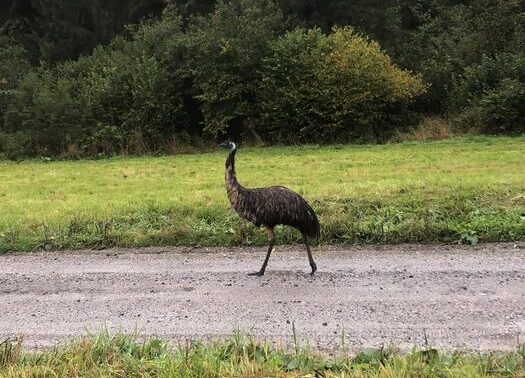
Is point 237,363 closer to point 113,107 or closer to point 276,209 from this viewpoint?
point 276,209

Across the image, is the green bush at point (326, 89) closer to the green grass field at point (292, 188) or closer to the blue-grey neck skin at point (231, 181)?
the green grass field at point (292, 188)

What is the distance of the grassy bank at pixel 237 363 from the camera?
4555 mm

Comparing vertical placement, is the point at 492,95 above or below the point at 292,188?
above

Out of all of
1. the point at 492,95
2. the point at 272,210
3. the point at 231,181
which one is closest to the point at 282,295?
the point at 272,210

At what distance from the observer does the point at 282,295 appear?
26.0 feet

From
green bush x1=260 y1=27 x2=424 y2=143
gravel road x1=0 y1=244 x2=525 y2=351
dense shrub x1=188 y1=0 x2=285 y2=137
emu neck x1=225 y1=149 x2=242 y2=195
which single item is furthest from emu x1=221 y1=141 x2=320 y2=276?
dense shrub x1=188 y1=0 x2=285 y2=137

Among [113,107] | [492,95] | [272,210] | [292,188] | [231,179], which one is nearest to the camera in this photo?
[272,210]

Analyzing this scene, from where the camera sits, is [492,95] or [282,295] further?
[492,95]

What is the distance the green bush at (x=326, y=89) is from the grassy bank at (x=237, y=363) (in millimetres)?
24592

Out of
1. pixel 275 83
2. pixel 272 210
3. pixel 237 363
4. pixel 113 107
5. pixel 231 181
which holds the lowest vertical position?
pixel 237 363

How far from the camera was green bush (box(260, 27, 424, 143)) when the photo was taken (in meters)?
29.2

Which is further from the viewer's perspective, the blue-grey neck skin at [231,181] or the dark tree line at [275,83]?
the dark tree line at [275,83]

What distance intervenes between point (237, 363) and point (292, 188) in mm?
10185

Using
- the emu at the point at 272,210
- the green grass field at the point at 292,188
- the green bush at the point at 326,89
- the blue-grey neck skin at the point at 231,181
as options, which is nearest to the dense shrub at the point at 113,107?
the green bush at the point at 326,89
